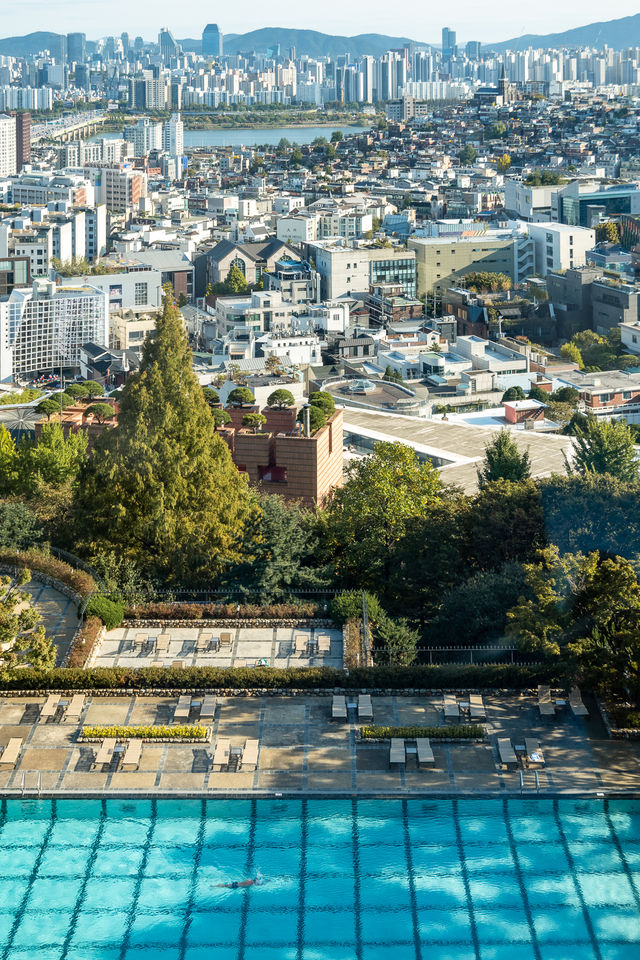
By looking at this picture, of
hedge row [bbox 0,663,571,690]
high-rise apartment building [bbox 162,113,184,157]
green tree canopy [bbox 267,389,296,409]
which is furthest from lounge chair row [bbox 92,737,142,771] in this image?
high-rise apartment building [bbox 162,113,184,157]

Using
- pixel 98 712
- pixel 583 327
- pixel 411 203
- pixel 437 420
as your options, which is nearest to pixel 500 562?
pixel 98 712

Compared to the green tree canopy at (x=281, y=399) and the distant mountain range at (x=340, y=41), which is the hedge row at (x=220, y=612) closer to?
the green tree canopy at (x=281, y=399)

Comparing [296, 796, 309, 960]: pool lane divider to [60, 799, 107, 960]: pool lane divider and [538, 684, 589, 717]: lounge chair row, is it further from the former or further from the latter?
[538, 684, 589, 717]: lounge chair row

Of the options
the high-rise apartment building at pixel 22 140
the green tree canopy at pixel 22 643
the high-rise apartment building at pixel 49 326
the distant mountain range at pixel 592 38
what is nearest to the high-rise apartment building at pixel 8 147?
the high-rise apartment building at pixel 22 140

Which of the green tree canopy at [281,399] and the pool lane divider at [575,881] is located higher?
the green tree canopy at [281,399]

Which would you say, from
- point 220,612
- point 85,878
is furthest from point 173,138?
point 85,878

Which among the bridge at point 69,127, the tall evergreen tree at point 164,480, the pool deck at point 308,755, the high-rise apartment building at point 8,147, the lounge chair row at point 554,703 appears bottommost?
the pool deck at point 308,755

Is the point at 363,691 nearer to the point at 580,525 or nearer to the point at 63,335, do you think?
the point at 580,525

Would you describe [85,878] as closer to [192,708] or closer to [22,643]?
[192,708]
